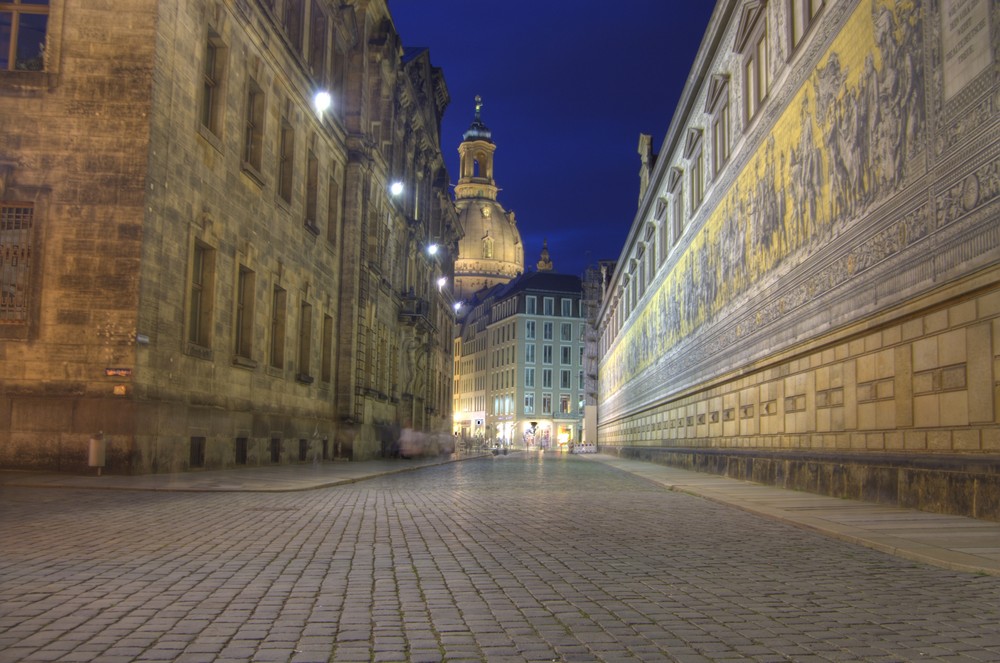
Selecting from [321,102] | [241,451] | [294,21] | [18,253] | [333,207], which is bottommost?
[241,451]

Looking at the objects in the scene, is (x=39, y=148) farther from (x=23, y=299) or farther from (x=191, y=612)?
(x=191, y=612)

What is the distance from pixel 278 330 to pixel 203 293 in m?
6.41

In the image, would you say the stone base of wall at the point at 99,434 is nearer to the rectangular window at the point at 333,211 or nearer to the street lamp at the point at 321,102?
the street lamp at the point at 321,102

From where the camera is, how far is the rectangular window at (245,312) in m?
25.1

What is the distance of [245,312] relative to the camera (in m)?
25.4

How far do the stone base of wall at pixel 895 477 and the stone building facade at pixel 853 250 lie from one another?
34mm

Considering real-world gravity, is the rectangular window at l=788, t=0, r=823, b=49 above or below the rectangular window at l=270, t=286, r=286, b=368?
above

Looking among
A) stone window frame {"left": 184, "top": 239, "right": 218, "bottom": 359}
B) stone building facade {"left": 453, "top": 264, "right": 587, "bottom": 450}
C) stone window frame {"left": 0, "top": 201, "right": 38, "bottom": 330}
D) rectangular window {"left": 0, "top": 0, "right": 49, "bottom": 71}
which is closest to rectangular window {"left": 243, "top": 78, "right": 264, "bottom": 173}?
stone window frame {"left": 184, "top": 239, "right": 218, "bottom": 359}

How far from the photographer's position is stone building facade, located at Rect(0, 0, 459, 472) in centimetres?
1795

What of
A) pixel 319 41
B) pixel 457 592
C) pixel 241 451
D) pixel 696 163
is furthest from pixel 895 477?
pixel 319 41

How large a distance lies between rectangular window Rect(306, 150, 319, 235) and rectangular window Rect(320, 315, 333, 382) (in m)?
3.86

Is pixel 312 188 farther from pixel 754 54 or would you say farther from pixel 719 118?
pixel 754 54

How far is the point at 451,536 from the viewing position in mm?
10562

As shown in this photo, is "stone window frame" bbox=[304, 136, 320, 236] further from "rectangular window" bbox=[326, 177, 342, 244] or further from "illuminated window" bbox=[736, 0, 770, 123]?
"illuminated window" bbox=[736, 0, 770, 123]
